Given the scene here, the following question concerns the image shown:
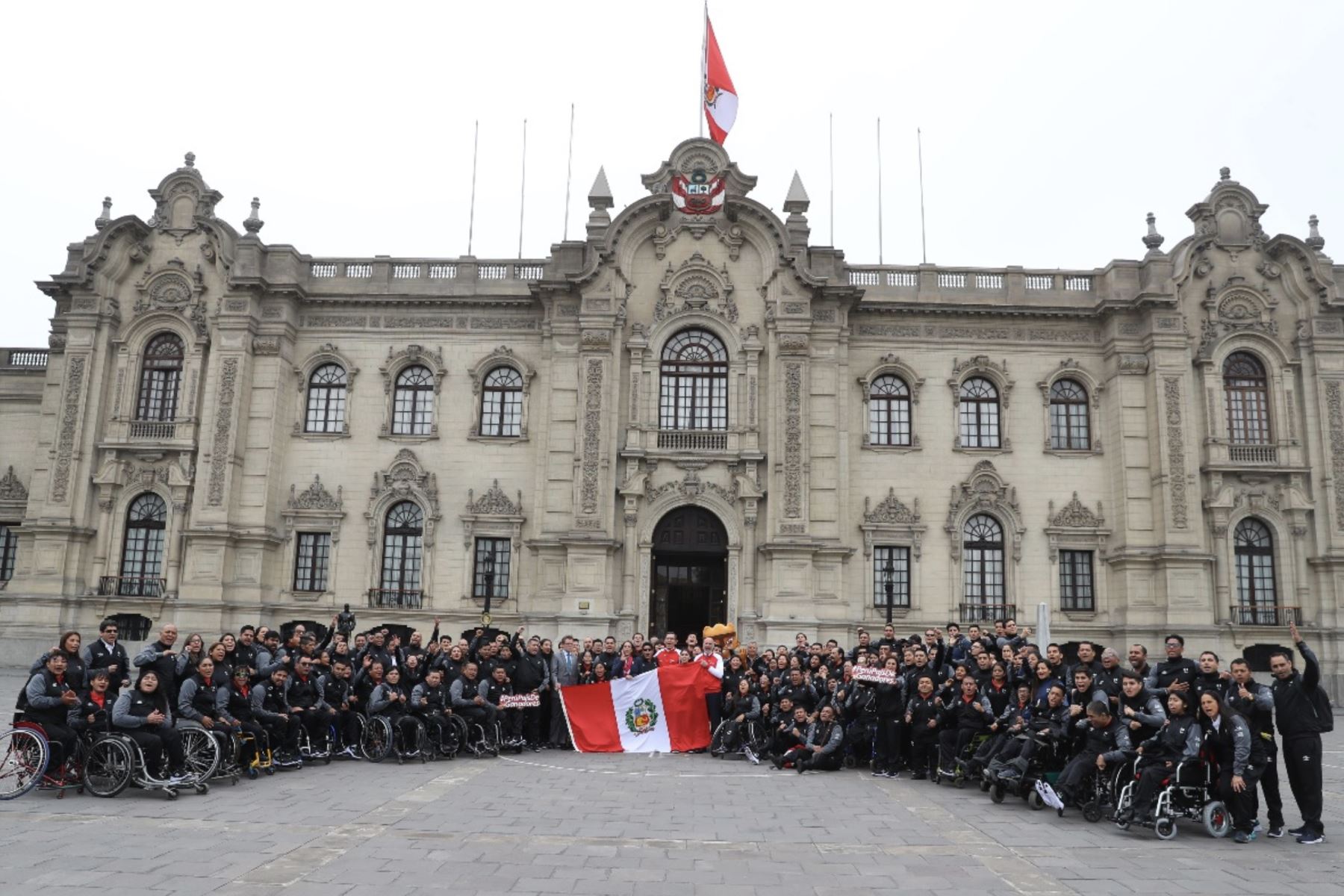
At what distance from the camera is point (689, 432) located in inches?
1188

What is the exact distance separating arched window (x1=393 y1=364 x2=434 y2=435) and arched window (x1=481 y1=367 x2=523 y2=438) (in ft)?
5.26

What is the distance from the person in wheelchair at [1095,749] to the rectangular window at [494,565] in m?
20.0

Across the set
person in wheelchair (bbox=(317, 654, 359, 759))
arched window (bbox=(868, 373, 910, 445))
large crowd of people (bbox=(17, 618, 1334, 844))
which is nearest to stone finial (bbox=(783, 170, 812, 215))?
arched window (bbox=(868, 373, 910, 445))

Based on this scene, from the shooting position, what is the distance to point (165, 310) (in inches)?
1241

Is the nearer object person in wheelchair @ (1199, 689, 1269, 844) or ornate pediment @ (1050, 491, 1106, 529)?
person in wheelchair @ (1199, 689, 1269, 844)

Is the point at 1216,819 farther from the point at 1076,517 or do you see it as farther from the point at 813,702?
the point at 1076,517

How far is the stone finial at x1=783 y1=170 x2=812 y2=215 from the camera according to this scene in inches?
1245

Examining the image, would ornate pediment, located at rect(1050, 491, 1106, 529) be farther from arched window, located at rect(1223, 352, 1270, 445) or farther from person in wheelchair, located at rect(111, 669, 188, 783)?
person in wheelchair, located at rect(111, 669, 188, 783)

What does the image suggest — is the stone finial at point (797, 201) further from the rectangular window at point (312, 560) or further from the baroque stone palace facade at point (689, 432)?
the rectangular window at point (312, 560)

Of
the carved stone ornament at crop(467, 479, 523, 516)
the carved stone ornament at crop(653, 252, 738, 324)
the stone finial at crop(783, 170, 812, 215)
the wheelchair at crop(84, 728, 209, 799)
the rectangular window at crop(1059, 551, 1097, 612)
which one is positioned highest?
the stone finial at crop(783, 170, 812, 215)

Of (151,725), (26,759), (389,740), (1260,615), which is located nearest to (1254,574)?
(1260,615)

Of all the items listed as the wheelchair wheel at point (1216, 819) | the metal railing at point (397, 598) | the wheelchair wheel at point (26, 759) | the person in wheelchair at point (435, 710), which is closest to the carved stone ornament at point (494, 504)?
the metal railing at point (397, 598)

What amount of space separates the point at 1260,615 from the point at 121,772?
28841 millimetres

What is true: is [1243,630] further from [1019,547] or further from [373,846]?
[373,846]
